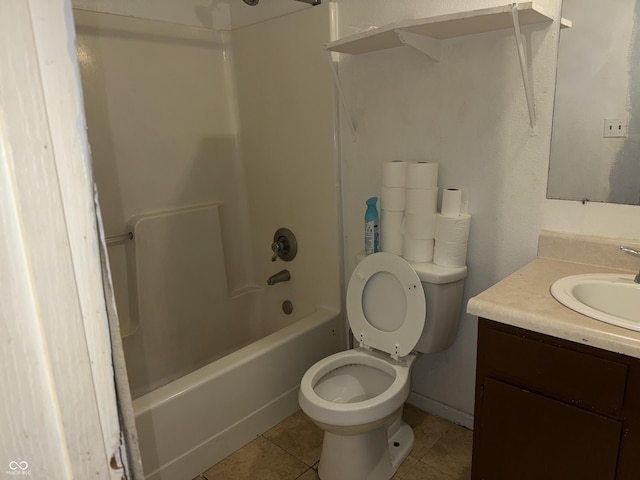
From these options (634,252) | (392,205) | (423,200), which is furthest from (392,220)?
(634,252)

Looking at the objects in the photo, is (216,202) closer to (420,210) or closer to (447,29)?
(420,210)

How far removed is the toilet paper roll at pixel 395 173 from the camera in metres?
1.75

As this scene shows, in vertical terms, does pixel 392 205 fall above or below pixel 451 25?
below

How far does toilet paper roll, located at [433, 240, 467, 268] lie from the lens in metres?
1.67

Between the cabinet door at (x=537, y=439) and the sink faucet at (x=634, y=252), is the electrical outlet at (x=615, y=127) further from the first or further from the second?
the cabinet door at (x=537, y=439)

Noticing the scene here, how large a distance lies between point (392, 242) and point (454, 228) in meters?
0.28

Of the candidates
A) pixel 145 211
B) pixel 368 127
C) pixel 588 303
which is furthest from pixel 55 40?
pixel 145 211

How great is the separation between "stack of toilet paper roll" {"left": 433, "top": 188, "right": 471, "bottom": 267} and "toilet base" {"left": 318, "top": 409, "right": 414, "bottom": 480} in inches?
24.6

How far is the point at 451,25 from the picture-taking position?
1.43m

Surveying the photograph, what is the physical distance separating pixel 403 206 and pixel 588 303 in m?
0.74

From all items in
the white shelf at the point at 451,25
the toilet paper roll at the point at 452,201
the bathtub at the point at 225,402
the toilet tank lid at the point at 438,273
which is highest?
the white shelf at the point at 451,25

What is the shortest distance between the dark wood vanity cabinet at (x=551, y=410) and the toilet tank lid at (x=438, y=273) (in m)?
0.44

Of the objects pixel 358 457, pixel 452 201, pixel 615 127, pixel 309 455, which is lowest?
pixel 309 455

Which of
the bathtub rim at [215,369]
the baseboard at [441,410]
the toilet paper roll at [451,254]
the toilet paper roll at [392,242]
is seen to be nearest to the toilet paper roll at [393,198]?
the toilet paper roll at [392,242]
